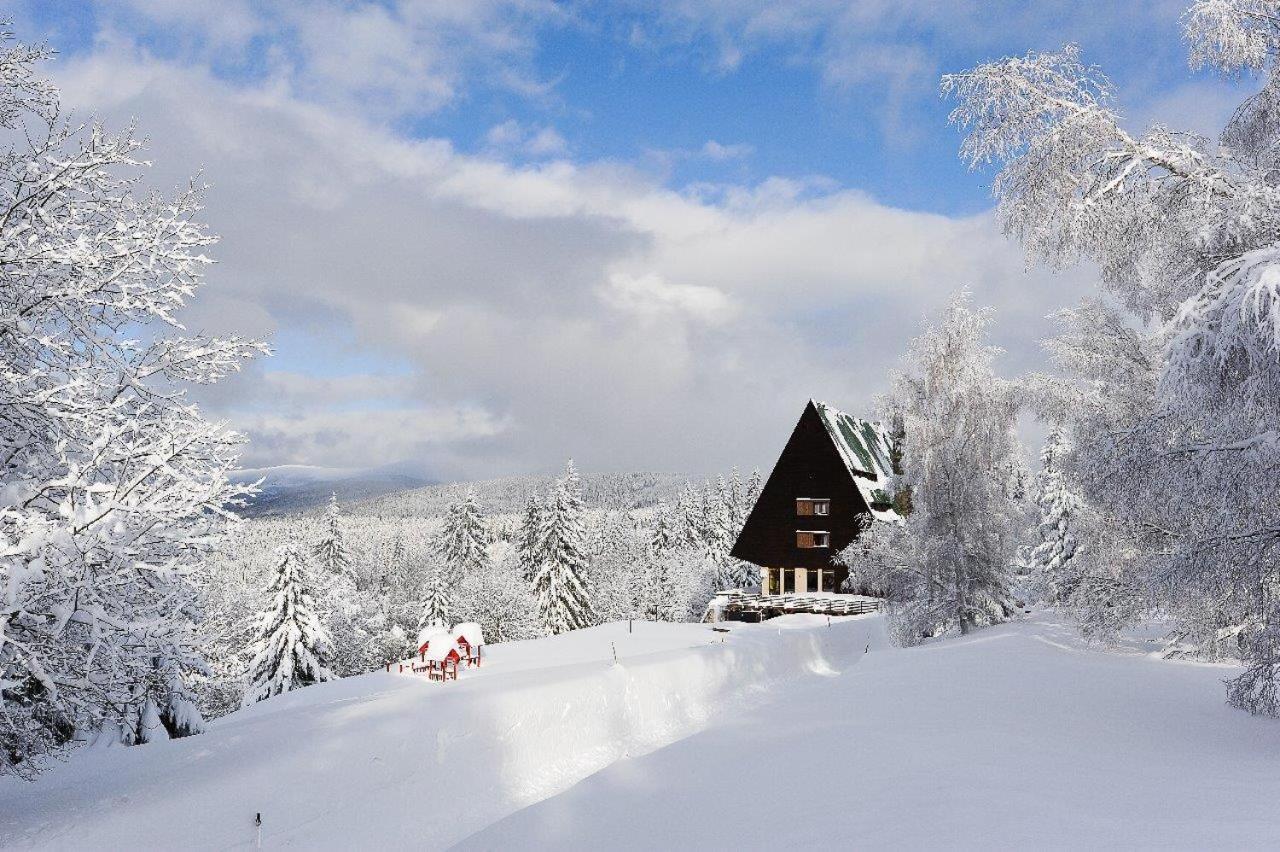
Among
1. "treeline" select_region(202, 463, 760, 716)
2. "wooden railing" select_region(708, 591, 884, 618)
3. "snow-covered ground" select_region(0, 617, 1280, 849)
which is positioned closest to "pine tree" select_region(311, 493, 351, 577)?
"treeline" select_region(202, 463, 760, 716)

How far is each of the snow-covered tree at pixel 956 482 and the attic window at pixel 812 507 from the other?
556 inches

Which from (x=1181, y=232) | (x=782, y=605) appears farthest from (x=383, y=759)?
(x=782, y=605)

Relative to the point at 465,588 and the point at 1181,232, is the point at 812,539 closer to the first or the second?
the point at 465,588

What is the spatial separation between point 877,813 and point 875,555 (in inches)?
667

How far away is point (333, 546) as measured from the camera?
55031 mm

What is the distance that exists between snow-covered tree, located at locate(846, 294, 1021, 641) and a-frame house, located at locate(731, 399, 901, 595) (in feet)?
43.6

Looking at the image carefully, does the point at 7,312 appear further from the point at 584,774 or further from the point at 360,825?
the point at 584,774

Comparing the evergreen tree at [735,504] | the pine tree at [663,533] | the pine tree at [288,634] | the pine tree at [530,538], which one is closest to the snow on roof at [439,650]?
the pine tree at [288,634]

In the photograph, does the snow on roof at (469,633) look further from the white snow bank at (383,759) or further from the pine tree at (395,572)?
the pine tree at (395,572)

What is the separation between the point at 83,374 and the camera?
7145 millimetres

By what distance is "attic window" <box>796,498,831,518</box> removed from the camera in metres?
35.1

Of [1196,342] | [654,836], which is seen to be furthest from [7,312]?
[1196,342]

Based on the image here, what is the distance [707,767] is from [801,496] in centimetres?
2892

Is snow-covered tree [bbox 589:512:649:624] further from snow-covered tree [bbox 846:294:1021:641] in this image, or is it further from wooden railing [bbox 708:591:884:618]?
snow-covered tree [bbox 846:294:1021:641]
